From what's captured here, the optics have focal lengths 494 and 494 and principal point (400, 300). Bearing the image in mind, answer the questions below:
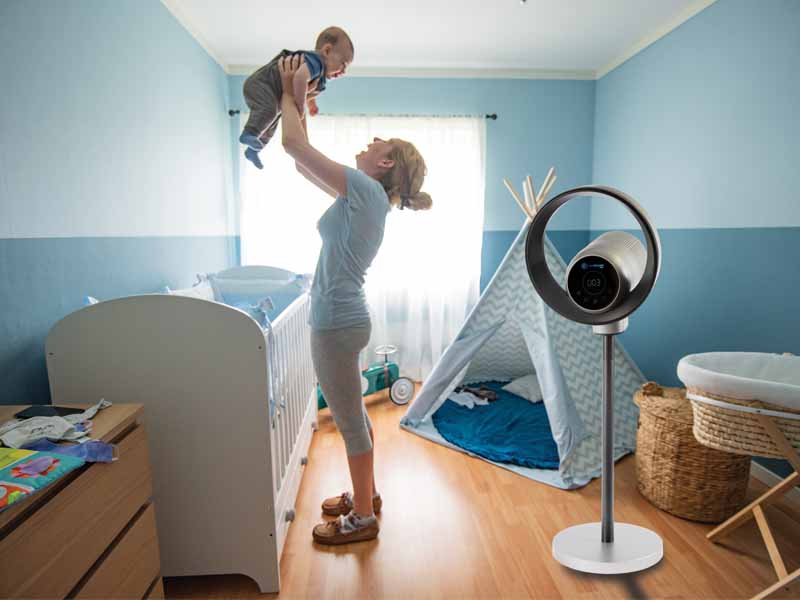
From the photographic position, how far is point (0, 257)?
4.45 feet

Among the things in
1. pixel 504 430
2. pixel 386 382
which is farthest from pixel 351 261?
pixel 386 382

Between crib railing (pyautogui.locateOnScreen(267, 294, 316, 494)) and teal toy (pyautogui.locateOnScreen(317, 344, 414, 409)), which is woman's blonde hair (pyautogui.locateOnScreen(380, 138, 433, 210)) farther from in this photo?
teal toy (pyautogui.locateOnScreen(317, 344, 414, 409))

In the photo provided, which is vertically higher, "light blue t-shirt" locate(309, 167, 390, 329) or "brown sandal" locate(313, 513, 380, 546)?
"light blue t-shirt" locate(309, 167, 390, 329)

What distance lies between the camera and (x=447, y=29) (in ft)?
9.46

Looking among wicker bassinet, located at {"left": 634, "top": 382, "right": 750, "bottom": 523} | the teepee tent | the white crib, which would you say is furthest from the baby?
wicker bassinet, located at {"left": 634, "top": 382, "right": 750, "bottom": 523}

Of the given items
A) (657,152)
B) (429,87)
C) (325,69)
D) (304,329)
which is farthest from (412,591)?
(429,87)

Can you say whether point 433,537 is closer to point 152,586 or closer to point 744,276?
point 152,586

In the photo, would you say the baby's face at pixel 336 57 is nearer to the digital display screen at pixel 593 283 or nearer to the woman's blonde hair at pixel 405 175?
the woman's blonde hair at pixel 405 175

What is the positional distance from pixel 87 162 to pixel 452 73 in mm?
2613

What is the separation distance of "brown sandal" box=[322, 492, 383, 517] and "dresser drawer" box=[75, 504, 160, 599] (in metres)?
0.78

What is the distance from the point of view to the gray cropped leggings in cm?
157

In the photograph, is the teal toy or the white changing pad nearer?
the white changing pad

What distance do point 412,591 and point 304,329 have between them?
54.7 inches

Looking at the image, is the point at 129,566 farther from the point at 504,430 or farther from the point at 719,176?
the point at 719,176
